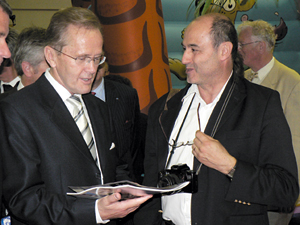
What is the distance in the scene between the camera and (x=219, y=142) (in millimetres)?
1540

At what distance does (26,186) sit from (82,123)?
1.36ft

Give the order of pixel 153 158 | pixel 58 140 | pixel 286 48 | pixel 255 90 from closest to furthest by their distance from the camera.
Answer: pixel 58 140
pixel 255 90
pixel 153 158
pixel 286 48

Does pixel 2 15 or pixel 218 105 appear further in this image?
pixel 218 105

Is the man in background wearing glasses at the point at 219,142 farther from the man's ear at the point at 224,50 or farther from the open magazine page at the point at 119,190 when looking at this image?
the open magazine page at the point at 119,190

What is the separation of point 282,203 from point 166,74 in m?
2.47

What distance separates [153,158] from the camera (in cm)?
193

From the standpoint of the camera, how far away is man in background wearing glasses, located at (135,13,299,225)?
1500mm

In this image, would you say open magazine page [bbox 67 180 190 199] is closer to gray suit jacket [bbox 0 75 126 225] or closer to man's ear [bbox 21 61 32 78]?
gray suit jacket [bbox 0 75 126 225]

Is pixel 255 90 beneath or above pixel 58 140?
above

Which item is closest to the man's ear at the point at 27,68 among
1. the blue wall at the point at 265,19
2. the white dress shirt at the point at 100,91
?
the white dress shirt at the point at 100,91

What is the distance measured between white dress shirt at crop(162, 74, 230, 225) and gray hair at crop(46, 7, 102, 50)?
702 millimetres

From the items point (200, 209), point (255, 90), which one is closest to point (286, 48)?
point (255, 90)

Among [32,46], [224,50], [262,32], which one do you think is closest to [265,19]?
[262,32]

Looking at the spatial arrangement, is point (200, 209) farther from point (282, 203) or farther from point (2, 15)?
point (2, 15)
